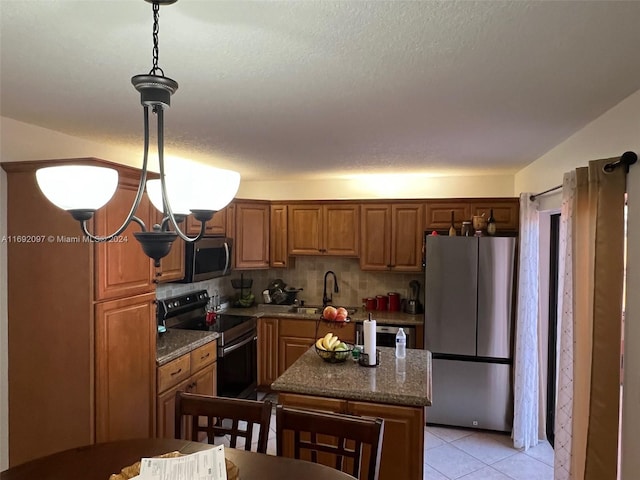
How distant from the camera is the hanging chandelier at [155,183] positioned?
3.56 feet

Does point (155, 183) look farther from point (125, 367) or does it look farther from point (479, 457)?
point (479, 457)

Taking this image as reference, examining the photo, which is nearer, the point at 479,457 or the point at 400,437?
the point at 400,437

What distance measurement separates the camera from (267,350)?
4254mm

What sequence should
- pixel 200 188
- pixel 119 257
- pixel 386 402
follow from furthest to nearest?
1. pixel 119 257
2. pixel 386 402
3. pixel 200 188

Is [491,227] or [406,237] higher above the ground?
[491,227]

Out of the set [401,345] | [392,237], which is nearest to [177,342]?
[401,345]

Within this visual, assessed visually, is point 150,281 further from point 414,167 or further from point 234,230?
point 414,167

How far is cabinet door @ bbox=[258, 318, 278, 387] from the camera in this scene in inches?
167

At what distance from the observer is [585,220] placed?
1975mm

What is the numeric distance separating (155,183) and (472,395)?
3.30m

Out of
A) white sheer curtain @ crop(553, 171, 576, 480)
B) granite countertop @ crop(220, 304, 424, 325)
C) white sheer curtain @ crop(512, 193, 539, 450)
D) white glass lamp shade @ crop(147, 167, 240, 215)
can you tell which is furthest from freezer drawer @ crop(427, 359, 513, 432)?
white glass lamp shade @ crop(147, 167, 240, 215)

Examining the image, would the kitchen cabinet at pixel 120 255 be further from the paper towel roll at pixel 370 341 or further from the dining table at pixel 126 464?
the paper towel roll at pixel 370 341

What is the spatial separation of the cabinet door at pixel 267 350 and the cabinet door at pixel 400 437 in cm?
219

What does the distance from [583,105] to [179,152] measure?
2636 millimetres
